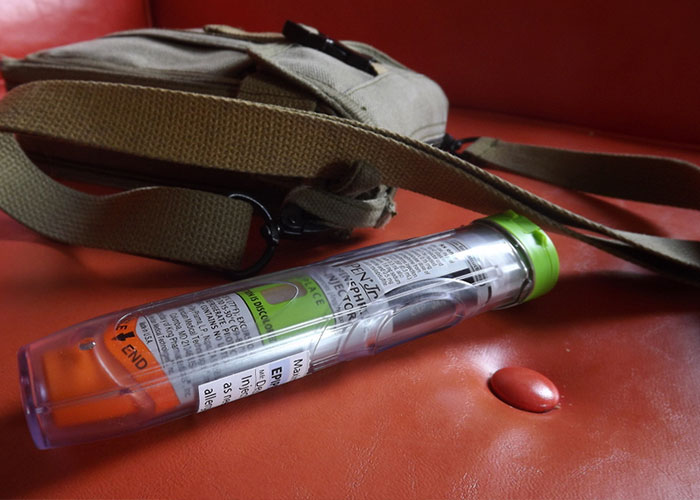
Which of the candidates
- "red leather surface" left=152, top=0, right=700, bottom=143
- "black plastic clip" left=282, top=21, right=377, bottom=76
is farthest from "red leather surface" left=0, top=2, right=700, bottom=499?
"red leather surface" left=152, top=0, right=700, bottom=143

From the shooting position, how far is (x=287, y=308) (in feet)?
0.95

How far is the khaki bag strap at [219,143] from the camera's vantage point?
38cm

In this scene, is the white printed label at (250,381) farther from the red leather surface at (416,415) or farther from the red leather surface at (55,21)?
the red leather surface at (55,21)

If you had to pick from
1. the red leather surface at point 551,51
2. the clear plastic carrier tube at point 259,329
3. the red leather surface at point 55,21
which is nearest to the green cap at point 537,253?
the clear plastic carrier tube at point 259,329

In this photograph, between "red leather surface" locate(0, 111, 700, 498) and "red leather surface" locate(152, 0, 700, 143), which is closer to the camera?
"red leather surface" locate(0, 111, 700, 498)

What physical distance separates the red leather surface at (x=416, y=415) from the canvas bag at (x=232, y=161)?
26 mm

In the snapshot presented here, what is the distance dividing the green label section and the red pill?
0.33 ft

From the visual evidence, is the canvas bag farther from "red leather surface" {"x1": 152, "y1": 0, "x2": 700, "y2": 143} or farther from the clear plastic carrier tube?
"red leather surface" {"x1": 152, "y1": 0, "x2": 700, "y2": 143}

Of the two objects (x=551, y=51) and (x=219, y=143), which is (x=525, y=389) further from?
(x=551, y=51)

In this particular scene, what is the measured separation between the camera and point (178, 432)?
269 millimetres

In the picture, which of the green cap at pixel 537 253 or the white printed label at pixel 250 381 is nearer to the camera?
the white printed label at pixel 250 381

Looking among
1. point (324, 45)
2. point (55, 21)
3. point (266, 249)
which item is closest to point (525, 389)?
point (266, 249)

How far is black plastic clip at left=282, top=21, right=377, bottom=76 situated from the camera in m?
0.52

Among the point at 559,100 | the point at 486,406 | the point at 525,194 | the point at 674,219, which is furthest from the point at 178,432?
the point at 559,100
